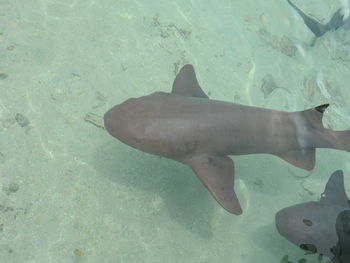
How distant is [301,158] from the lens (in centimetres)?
520

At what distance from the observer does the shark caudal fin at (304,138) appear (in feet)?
16.4

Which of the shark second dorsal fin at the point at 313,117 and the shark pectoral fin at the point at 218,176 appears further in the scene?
the shark second dorsal fin at the point at 313,117

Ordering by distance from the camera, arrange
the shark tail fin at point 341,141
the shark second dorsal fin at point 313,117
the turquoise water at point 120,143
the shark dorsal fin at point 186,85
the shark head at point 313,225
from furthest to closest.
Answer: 1. the shark dorsal fin at point 186,85
2. the shark tail fin at point 341,141
3. the shark second dorsal fin at point 313,117
4. the shark head at point 313,225
5. the turquoise water at point 120,143

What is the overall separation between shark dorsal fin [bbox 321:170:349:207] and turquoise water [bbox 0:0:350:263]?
0.65 metres

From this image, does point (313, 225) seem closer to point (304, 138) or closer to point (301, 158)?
point (301, 158)

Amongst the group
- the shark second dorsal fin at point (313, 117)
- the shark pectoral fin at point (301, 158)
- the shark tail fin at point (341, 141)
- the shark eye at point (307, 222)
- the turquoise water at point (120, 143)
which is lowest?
the turquoise water at point (120, 143)

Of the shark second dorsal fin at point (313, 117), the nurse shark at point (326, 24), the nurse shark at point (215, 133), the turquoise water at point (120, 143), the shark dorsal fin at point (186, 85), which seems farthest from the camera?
the nurse shark at point (326, 24)

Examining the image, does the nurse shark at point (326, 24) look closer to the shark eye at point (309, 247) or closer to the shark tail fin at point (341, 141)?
the shark tail fin at point (341, 141)

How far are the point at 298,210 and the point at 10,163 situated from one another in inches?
157

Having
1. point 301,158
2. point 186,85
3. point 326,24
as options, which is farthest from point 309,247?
point 326,24

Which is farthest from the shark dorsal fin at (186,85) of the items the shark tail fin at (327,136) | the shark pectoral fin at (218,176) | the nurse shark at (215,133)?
the shark tail fin at (327,136)

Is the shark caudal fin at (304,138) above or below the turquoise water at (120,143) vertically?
above

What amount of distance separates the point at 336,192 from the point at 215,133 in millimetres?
2269

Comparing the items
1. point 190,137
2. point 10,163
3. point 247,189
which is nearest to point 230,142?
point 190,137
